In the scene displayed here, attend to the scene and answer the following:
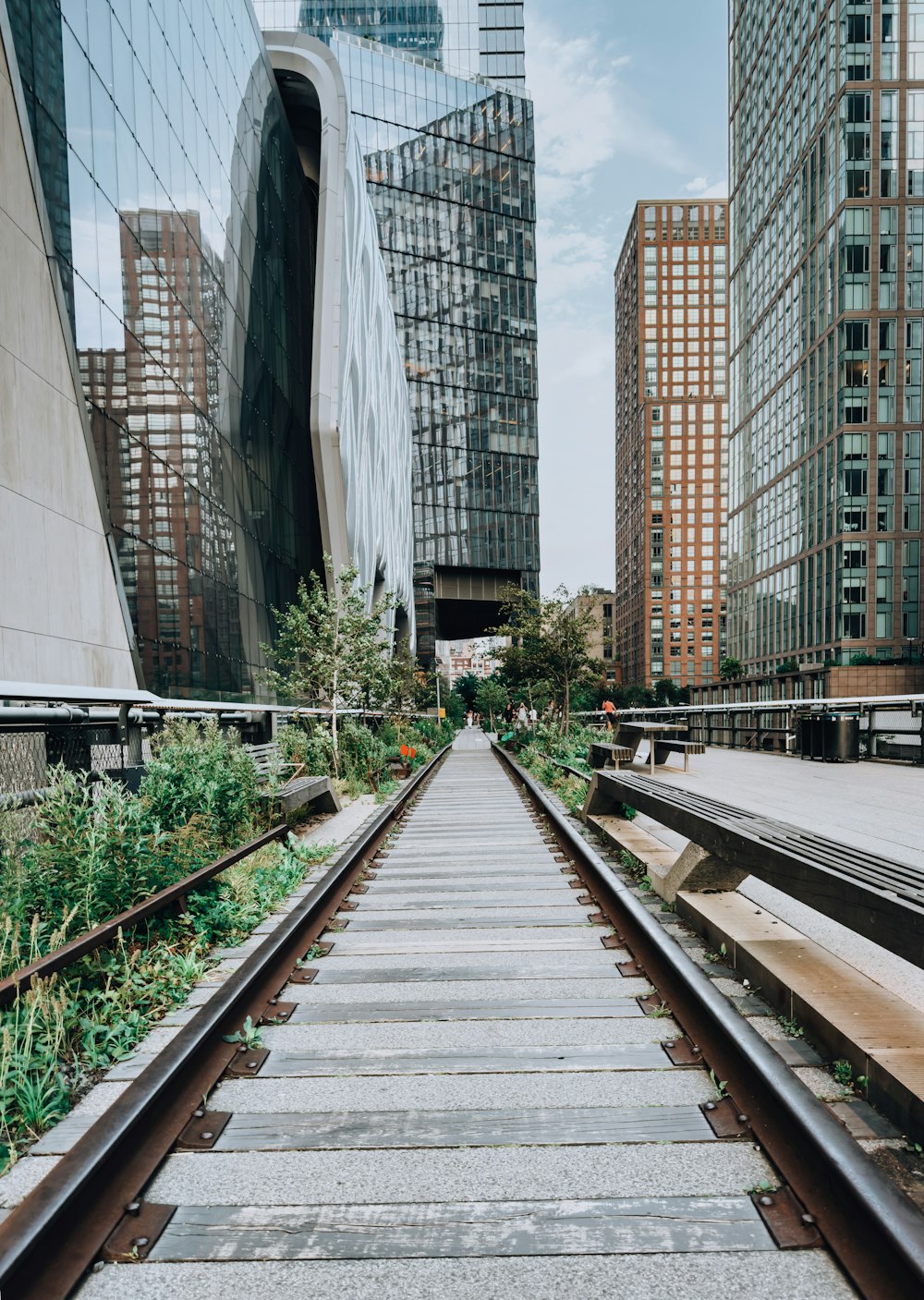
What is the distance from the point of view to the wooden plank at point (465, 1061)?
291 centimetres

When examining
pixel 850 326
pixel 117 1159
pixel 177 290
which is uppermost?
pixel 850 326

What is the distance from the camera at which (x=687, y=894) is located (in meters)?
4.73

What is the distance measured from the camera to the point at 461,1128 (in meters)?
2.51

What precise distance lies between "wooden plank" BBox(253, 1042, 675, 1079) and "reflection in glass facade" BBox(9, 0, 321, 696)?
1499cm

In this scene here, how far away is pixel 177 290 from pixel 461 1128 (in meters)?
21.5

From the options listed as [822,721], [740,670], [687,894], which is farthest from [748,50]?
[687,894]

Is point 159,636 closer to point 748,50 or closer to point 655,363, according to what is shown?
point 748,50

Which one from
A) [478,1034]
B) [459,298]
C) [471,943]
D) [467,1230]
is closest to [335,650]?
[471,943]

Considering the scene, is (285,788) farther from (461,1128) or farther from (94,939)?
(461,1128)

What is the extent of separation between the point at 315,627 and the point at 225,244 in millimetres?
14049

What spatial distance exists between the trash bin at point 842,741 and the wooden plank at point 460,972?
512 inches

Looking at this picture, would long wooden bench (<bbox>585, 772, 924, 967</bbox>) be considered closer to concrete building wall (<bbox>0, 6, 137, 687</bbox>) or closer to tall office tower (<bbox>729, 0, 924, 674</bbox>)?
concrete building wall (<bbox>0, 6, 137, 687</bbox>)

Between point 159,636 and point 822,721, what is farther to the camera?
point 159,636

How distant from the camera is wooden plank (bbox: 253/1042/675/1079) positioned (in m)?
2.91
